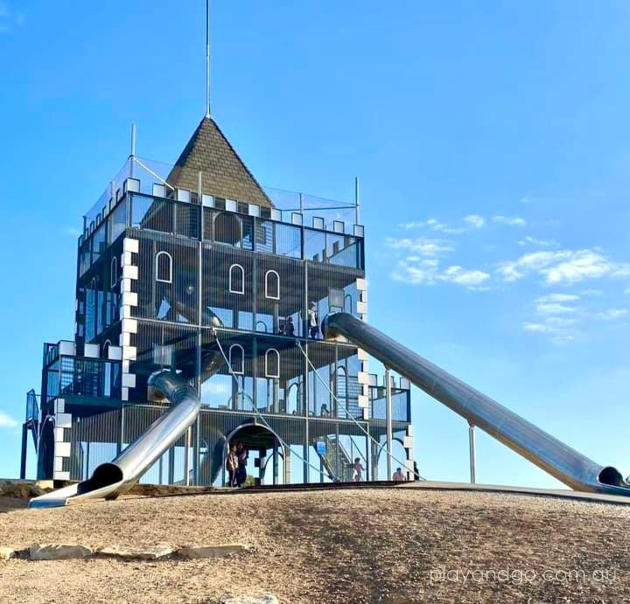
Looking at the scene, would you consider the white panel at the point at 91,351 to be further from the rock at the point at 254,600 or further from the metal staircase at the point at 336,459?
the rock at the point at 254,600

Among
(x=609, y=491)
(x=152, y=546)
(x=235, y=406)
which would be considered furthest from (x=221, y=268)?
(x=152, y=546)

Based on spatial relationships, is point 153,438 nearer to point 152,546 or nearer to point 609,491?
point 609,491

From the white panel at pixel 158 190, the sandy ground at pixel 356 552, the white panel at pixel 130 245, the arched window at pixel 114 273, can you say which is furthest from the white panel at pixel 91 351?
the sandy ground at pixel 356 552

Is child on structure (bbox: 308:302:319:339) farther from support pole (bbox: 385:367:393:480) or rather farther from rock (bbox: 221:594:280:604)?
rock (bbox: 221:594:280:604)

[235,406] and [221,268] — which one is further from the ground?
[221,268]

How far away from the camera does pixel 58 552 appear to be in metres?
13.6

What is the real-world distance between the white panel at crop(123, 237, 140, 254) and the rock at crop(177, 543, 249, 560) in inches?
740

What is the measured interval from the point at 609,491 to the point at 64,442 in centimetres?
1473

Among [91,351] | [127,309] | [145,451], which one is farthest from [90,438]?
[145,451]

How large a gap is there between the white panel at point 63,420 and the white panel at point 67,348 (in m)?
2.02

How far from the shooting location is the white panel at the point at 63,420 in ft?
94.0

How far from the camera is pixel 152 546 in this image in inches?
529

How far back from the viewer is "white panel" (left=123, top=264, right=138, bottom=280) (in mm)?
30734

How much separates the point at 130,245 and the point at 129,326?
2.45 metres
